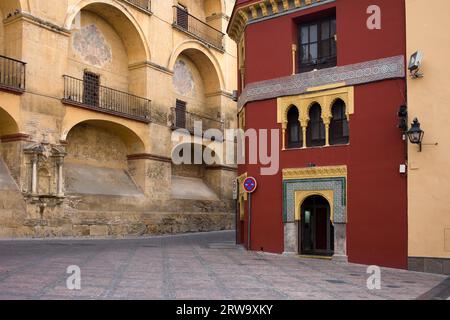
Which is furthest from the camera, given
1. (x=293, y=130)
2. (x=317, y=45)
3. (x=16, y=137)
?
(x=16, y=137)

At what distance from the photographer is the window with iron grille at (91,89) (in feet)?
76.3

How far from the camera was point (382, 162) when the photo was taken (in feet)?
43.5

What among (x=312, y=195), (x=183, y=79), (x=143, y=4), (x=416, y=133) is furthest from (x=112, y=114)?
(x=416, y=133)

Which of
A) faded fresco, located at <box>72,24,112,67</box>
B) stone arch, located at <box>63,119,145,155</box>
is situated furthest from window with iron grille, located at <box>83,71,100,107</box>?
stone arch, located at <box>63,119,145,155</box>

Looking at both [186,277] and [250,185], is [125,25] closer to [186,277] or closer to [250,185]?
[250,185]

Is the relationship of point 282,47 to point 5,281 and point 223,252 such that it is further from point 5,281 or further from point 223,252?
point 5,281

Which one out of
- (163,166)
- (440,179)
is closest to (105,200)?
(163,166)

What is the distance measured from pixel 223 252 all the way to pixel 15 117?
930 cm

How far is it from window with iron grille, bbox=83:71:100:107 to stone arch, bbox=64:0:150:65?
2473mm

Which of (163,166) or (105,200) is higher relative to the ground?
(163,166)

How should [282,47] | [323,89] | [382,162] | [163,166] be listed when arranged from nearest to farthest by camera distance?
[382,162], [323,89], [282,47], [163,166]

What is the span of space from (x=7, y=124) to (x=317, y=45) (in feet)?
38.8

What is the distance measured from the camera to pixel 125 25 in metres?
25.0

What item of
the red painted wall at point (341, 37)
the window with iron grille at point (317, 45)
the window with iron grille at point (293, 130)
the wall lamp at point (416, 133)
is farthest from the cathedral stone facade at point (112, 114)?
the wall lamp at point (416, 133)
